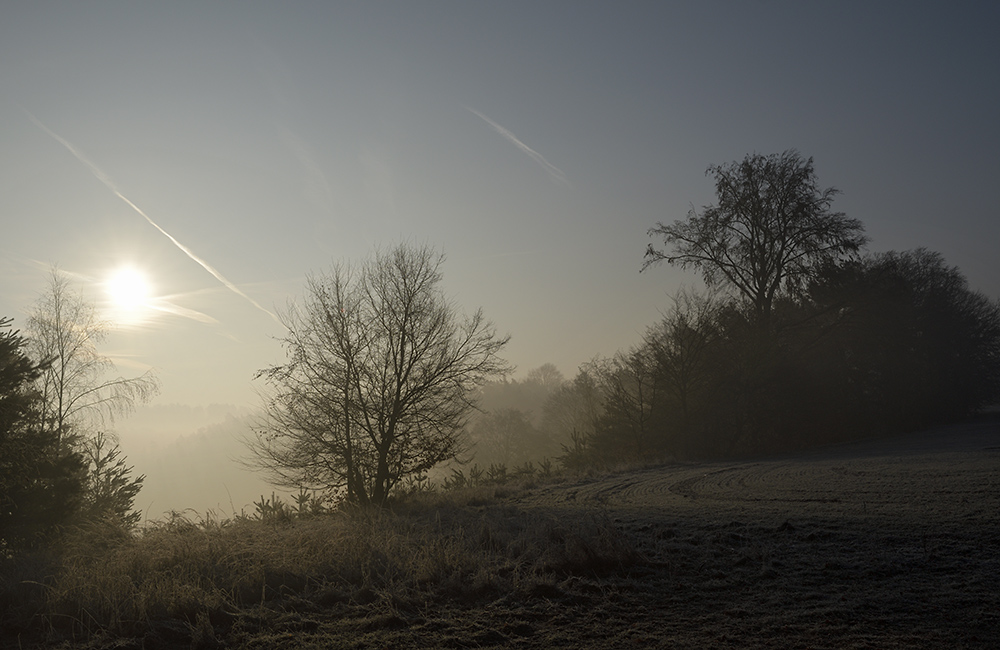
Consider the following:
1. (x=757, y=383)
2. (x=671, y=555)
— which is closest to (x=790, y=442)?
(x=757, y=383)

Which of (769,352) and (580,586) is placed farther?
(769,352)

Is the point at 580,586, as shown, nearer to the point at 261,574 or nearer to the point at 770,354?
the point at 261,574

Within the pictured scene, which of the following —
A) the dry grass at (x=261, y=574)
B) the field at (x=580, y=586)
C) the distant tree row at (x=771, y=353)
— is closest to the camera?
the field at (x=580, y=586)

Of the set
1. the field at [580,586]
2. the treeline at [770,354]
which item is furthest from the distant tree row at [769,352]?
the field at [580,586]

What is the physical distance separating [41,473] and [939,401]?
40.2 meters

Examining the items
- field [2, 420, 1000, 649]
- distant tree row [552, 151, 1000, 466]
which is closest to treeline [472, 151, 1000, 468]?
distant tree row [552, 151, 1000, 466]

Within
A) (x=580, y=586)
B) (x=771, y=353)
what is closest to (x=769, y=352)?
(x=771, y=353)

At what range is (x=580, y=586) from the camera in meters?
5.53

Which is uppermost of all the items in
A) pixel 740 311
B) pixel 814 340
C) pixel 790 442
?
pixel 740 311

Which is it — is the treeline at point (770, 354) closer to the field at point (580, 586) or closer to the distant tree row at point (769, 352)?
the distant tree row at point (769, 352)

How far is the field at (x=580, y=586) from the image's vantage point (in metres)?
4.36

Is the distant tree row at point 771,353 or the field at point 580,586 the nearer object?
the field at point 580,586

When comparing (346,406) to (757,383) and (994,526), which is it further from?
(757,383)

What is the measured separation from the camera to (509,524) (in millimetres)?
8883
